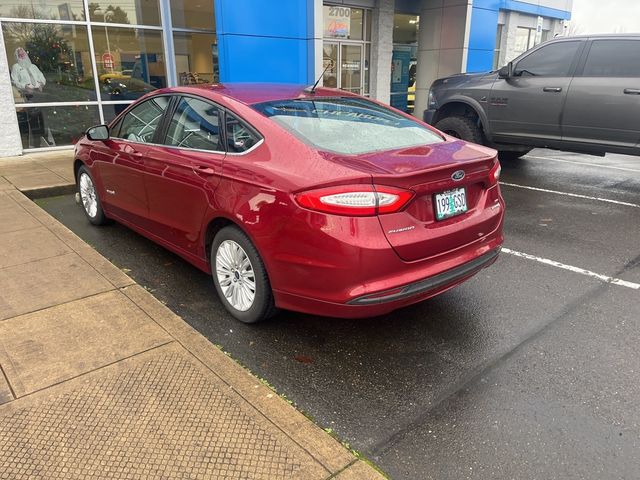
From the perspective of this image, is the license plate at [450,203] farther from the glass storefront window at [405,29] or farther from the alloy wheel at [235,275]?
the glass storefront window at [405,29]

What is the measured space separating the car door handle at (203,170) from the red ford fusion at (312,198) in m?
0.01

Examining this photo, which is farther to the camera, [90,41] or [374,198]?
[90,41]

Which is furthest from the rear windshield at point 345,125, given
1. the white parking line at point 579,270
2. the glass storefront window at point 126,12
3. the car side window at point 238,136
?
the glass storefront window at point 126,12

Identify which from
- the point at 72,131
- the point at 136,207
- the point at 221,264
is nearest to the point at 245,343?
the point at 221,264

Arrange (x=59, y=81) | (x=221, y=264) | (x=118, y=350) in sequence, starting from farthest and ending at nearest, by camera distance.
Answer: (x=59, y=81) < (x=221, y=264) < (x=118, y=350)

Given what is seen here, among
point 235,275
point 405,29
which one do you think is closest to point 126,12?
point 405,29

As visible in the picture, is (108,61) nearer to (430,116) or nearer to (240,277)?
(430,116)

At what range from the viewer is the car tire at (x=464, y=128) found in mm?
8297

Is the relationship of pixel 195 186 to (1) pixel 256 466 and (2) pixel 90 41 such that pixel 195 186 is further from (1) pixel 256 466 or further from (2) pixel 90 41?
(2) pixel 90 41

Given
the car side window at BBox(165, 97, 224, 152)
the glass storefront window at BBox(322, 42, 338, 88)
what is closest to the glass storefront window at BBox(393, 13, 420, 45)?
the glass storefront window at BBox(322, 42, 338, 88)

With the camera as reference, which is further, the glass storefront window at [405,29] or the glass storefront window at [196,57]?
the glass storefront window at [405,29]

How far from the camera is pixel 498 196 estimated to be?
3.64 meters

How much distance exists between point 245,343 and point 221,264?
60 centimetres

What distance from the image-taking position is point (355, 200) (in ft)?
9.12
